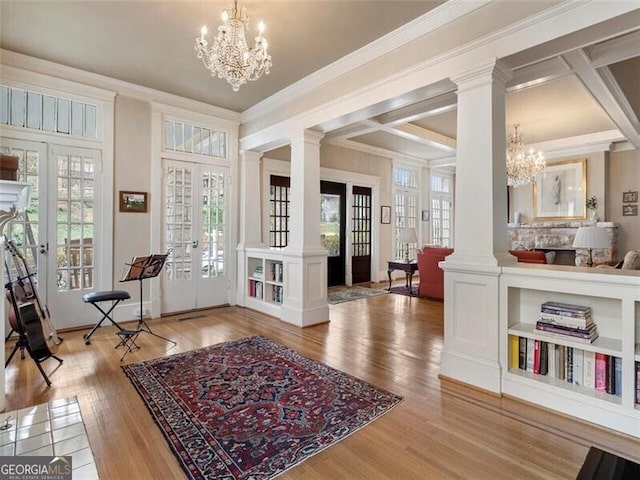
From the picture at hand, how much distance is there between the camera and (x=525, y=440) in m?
1.99

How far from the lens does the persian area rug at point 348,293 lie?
6.00 meters

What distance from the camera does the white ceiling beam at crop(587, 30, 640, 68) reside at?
2898 millimetres

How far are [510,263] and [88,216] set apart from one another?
15.8 ft

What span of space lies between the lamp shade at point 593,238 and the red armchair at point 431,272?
1.99 metres

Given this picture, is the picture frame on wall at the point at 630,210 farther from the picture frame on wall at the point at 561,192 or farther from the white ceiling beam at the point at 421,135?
the white ceiling beam at the point at 421,135

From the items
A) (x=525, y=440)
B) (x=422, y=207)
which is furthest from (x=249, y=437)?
(x=422, y=207)

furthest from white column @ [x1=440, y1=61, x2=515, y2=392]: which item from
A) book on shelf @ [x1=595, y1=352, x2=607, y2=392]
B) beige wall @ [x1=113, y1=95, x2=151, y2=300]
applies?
beige wall @ [x1=113, y1=95, x2=151, y2=300]

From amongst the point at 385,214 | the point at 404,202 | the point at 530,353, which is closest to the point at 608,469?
the point at 530,353

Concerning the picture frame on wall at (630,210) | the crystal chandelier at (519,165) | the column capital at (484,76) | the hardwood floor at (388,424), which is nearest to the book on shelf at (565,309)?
the hardwood floor at (388,424)

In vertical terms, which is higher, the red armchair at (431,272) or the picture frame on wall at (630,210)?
the picture frame on wall at (630,210)

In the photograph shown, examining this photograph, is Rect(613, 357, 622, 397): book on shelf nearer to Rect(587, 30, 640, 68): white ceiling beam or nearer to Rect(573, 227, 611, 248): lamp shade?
Rect(573, 227, 611, 248): lamp shade

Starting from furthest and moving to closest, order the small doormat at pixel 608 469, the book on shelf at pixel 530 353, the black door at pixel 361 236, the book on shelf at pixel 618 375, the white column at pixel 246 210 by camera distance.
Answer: the black door at pixel 361 236
the white column at pixel 246 210
the book on shelf at pixel 530 353
the book on shelf at pixel 618 375
the small doormat at pixel 608 469

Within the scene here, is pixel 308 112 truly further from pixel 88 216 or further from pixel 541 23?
pixel 88 216

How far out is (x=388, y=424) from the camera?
2.16 metres
